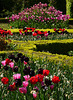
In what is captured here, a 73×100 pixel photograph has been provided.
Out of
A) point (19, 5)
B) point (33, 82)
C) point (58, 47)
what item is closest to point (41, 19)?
point (58, 47)

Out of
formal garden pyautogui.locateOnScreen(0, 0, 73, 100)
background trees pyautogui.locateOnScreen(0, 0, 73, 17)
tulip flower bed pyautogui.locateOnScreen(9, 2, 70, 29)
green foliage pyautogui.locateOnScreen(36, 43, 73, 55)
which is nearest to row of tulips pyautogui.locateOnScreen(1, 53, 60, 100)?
formal garden pyautogui.locateOnScreen(0, 0, 73, 100)

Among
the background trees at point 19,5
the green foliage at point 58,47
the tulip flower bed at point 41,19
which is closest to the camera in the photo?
the green foliage at point 58,47

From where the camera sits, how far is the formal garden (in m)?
3.72

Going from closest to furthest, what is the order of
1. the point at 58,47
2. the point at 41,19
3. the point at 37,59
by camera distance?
the point at 37,59, the point at 58,47, the point at 41,19

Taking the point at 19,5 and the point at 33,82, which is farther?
the point at 19,5

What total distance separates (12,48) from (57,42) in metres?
2.00

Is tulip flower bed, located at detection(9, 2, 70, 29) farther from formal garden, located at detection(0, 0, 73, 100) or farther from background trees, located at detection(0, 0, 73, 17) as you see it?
background trees, located at detection(0, 0, 73, 17)

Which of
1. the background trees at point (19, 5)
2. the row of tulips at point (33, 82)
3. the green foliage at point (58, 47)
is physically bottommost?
Answer: the background trees at point (19, 5)

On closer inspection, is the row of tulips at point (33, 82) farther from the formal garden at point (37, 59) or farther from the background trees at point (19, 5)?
the background trees at point (19, 5)

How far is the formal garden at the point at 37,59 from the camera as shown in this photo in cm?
372

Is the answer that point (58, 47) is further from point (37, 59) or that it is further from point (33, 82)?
point (33, 82)

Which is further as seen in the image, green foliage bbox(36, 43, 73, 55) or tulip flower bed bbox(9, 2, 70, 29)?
tulip flower bed bbox(9, 2, 70, 29)

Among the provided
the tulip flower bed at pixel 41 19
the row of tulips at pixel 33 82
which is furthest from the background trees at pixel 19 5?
the row of tulips at pixel 33 82

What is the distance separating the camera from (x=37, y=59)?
6.39 meters
